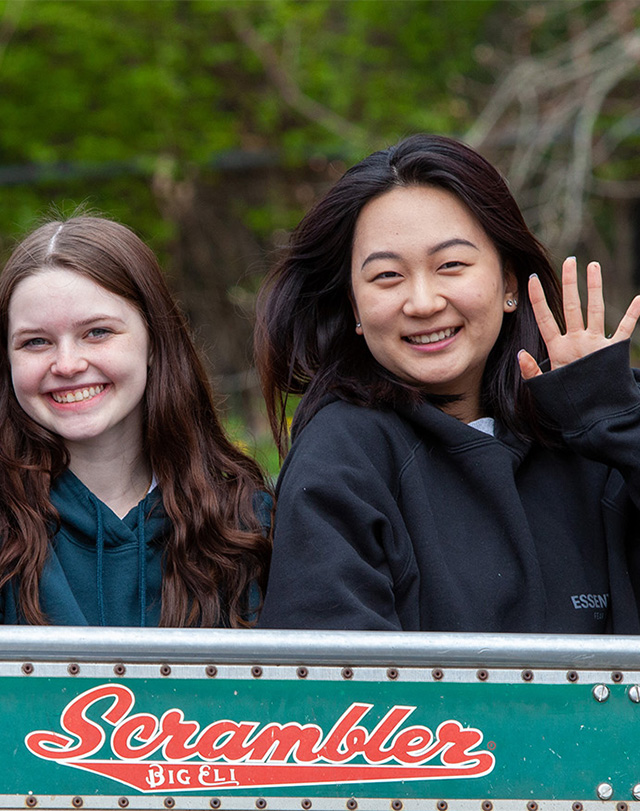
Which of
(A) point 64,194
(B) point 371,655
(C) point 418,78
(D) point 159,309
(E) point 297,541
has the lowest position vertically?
(B) point 371,655

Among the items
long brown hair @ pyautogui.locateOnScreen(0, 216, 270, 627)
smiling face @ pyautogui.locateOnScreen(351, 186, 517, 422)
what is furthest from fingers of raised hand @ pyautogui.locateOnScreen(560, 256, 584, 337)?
long brown hair @ pyautogui.locateOnScreen(0, 216, 270, 627)

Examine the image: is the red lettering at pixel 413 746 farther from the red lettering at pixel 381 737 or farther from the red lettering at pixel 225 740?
the red lettering at pixel 225 740

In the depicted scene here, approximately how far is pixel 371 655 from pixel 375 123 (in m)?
5.89

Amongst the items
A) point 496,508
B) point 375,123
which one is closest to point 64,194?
point 375,123

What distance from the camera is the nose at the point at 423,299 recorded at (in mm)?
1810

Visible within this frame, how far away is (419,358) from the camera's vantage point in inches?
74.0

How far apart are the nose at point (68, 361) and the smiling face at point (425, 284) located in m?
0.51

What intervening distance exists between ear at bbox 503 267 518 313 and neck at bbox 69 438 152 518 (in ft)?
2.59

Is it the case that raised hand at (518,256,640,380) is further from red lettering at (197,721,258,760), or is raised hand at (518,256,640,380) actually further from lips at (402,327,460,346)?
red lettering at (197,721,258,760)

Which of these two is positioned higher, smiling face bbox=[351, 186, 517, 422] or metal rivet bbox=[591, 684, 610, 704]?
smiling face bbox=[351, 186, 517, 422]

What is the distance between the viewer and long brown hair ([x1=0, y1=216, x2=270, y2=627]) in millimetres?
1992

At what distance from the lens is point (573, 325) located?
1819 mm

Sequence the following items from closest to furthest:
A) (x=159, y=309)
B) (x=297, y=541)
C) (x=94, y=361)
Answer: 1. (x=297, y=541)
2. (x=94, y=361)
3. (x=159, y=309)

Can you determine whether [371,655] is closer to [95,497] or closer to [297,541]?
[297,541]
